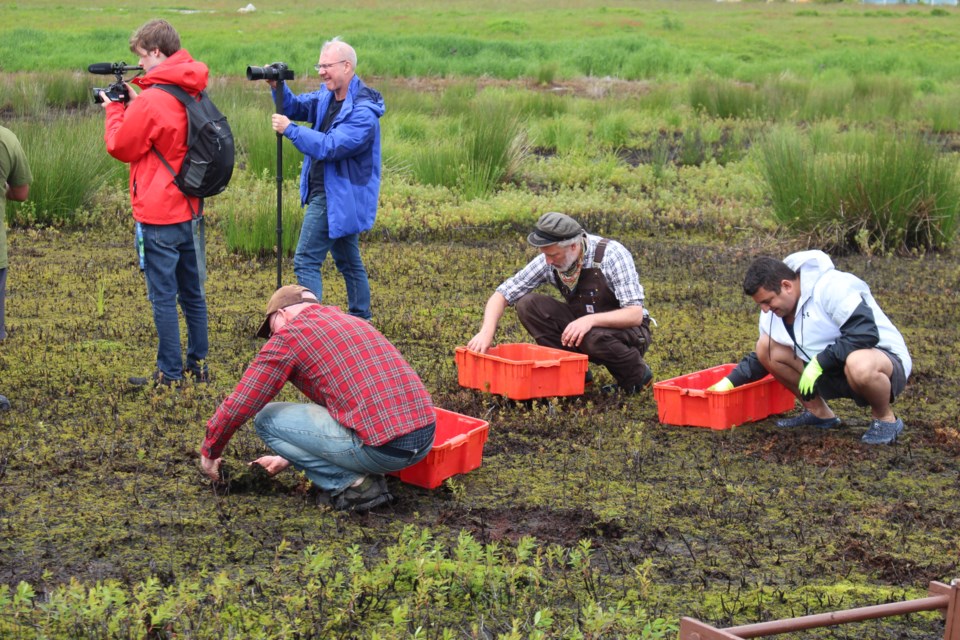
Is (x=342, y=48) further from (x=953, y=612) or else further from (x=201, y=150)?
(x=953, y=612)

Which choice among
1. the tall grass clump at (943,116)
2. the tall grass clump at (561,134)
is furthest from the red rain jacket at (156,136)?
the tall grass clump at (943,116)

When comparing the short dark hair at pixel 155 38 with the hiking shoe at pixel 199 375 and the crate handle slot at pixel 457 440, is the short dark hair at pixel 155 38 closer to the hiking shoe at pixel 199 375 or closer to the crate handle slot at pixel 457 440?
the hiking shoe at pixel 199 375

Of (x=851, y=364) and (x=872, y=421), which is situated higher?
(x=851, y=364)

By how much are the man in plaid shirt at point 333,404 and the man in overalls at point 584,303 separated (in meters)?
1.49

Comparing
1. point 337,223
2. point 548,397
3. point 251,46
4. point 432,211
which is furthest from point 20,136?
point 251,46

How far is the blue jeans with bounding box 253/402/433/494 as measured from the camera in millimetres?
4441

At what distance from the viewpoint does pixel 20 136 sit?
10.6 meters

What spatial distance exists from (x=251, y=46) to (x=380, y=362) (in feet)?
99.8

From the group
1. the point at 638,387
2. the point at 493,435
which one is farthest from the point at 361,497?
the point at 638,387

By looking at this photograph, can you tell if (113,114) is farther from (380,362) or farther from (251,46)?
(251,46)

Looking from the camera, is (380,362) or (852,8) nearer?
(380,362)

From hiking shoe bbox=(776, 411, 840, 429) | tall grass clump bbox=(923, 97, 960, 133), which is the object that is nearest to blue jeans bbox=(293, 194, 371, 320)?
hiking shoe bbox=(776, 411, 840, 429)

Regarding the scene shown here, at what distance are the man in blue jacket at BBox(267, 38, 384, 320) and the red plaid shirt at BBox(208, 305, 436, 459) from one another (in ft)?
8.27

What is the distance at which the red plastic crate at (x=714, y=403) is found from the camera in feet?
18.6
